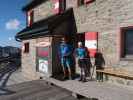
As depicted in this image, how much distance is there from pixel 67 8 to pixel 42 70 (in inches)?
139

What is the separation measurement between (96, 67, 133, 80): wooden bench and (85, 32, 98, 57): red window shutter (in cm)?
104

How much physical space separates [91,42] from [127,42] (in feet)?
5.94

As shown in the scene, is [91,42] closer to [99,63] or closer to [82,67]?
[99,63]

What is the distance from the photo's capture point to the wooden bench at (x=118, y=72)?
784cm

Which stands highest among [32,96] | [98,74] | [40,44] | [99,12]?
[99,12]

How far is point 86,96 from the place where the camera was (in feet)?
23.5

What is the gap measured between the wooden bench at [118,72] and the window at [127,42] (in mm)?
577

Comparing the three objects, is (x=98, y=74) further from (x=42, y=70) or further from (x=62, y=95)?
(x=42, y=70)

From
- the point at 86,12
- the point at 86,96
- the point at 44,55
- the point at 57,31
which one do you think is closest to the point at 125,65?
the point at 86,96

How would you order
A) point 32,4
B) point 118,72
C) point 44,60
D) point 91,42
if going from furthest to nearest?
point 32,4, point 44,60, point 91,42, point 118,72

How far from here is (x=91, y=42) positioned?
32.0 ft

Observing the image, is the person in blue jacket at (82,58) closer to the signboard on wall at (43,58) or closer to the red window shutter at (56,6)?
the signboard on wall at (43,58)

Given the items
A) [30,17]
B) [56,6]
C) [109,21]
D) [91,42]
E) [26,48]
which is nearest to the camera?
[109,21]

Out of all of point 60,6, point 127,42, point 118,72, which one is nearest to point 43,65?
point 60,6
